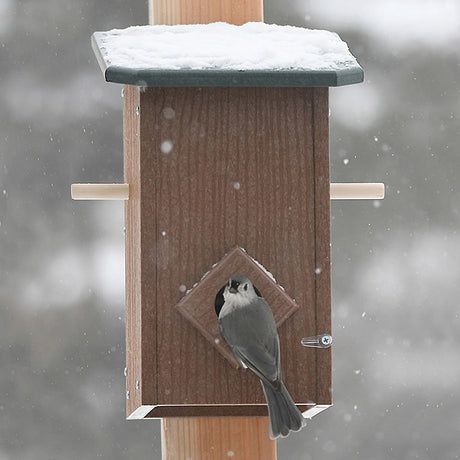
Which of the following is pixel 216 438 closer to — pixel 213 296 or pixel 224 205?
pixel 213 296

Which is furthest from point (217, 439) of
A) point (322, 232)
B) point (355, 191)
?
point (355, 191)

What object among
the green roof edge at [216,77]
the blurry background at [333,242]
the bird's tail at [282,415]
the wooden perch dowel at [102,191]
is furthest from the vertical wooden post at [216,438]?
the blurry background at [333,242]

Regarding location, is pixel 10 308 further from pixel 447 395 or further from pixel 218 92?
pixel 218 92

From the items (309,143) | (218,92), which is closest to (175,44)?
(218,92)

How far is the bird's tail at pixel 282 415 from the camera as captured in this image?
2277 mm

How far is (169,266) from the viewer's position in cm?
239

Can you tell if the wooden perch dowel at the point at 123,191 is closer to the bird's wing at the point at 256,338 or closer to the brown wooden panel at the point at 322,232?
the brown wooden panel at the point at 322,232

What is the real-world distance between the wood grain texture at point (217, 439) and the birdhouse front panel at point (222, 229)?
0.07 meters

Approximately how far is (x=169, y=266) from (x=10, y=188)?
3858 millimetres

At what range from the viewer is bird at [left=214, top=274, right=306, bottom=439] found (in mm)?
2281

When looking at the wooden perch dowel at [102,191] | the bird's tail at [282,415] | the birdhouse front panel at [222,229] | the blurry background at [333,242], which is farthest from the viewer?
the blurry background at [333,242]

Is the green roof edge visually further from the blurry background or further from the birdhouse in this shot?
the blurry background

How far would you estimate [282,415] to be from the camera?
2.28 m

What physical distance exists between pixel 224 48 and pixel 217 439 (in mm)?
786
